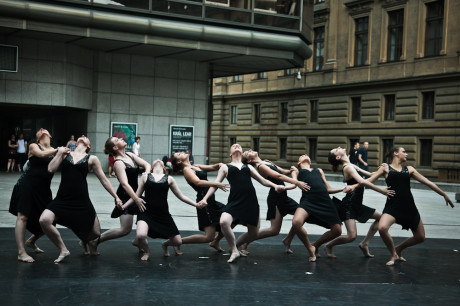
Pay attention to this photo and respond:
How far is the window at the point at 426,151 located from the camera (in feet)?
109

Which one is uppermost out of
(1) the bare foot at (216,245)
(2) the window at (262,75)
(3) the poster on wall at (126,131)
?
(2) the window at (262,75)

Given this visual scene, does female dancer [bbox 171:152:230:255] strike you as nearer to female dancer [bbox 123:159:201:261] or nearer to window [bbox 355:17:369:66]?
female dancer [bbox 123:159:201:261]

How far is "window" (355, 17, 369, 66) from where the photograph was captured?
37.7 metres

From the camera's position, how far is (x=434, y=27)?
3344 centimetres

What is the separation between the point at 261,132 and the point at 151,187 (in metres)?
37.7

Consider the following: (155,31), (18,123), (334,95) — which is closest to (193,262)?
(155,31)

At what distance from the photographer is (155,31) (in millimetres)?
23578

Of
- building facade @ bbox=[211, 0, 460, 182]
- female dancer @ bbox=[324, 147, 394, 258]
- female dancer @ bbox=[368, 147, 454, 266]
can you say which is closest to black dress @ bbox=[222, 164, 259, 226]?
female dancer @ bbox=[324, 147, 394, 258]

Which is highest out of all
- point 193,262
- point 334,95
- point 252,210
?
point 334,95

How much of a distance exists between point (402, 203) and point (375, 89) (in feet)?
91.3

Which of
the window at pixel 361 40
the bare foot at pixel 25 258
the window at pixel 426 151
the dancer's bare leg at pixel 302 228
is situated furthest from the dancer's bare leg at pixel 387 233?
the window at pixel 361 40

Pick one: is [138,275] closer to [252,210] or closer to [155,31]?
[252,210]

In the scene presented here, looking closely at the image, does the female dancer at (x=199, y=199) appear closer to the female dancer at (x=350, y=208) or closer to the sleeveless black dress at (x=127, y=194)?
the sleeveless black dress at (x=127, y=194)

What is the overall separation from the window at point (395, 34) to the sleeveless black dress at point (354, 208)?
27.0 metres
